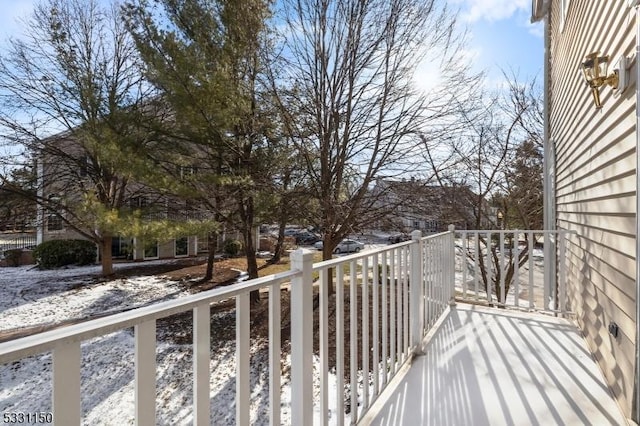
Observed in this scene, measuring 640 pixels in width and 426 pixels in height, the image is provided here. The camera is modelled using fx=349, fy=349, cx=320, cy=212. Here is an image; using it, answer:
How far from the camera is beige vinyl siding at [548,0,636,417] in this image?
1.78 meters

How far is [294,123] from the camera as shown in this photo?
5.82m

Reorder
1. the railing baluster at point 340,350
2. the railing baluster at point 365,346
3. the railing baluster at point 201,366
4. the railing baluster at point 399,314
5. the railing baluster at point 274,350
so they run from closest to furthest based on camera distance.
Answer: the railing baluster at point 201,366 < the railing baluster at point 274,350 < the railing baluster at point 340,350 < the railing baluster at point 365,346 < the railing baluster at point 399,314

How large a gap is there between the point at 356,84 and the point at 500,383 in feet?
15.9

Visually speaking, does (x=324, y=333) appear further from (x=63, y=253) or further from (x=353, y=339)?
(x=63, y=253)

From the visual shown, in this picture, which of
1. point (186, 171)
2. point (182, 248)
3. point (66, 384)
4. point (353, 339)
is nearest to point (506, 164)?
point (186, 171)

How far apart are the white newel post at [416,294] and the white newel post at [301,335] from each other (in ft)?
4.41

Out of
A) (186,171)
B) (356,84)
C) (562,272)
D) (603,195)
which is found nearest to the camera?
(603,195)

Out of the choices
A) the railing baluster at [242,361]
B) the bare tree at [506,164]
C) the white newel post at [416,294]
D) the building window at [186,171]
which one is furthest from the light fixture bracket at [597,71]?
the building window at [186,171]

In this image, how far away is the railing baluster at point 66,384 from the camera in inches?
24.4

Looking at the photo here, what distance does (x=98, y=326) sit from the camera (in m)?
0.67

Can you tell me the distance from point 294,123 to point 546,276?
4.14 metres

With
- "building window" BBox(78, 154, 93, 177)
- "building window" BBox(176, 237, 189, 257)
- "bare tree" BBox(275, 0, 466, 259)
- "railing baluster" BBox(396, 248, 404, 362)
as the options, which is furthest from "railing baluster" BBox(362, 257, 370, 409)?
"building window" BBox(176, 237, 189, 257)

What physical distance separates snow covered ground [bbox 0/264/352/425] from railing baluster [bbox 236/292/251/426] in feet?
4.44

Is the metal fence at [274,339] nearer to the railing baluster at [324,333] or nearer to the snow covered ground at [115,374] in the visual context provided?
→ the railing baluster at [324,333]
